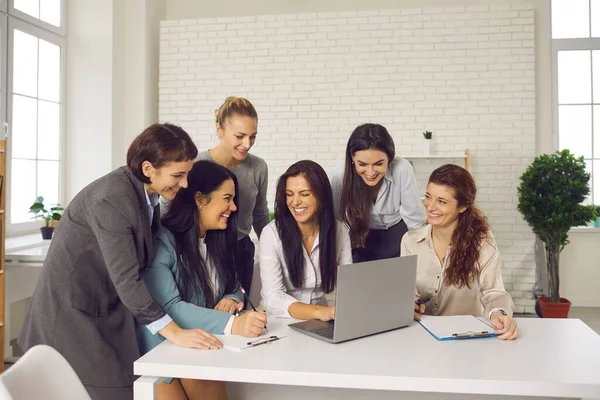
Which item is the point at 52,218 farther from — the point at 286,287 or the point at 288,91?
the point at 286,287

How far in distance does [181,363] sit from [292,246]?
85 cm

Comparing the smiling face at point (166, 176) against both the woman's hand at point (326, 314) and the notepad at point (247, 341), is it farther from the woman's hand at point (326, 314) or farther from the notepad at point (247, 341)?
the woman's hand at point (326, 314)

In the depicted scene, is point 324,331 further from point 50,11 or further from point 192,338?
point 50,11

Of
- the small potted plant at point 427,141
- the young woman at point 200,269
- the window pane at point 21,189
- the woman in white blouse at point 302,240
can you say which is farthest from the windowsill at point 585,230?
the window pane at point 21,189

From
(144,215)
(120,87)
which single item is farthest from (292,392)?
(120,87)

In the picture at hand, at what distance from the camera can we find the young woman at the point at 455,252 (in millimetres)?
2334

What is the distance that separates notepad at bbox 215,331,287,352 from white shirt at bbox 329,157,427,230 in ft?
3.54

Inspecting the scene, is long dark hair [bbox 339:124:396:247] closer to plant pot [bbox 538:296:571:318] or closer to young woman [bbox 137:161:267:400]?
young woman [bbox 137:161:267:400]

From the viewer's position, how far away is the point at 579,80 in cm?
603

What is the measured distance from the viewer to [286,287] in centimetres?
240

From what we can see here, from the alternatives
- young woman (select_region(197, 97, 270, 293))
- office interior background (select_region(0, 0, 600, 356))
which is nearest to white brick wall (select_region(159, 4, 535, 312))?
office interior background (select_region(0, 0, 600, 356))

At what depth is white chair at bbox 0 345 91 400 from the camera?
119 centimetres

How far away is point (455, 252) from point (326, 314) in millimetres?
670

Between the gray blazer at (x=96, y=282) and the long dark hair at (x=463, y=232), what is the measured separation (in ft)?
4.02
